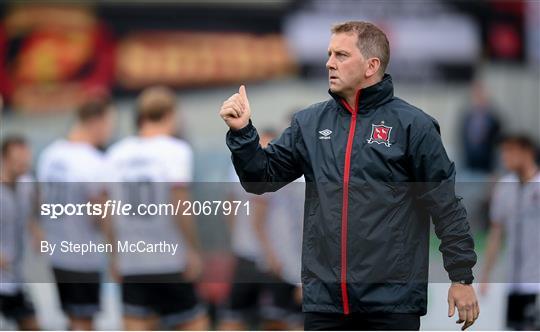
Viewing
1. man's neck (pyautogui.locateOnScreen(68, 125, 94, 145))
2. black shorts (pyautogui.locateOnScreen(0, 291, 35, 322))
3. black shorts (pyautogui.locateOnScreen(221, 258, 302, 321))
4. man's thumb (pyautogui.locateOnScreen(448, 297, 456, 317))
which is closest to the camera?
man's thumb (pyautogui.locateOnScreen(448, 297, 456, 317))

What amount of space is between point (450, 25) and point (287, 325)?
323 cm

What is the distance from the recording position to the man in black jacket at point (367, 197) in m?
3.81

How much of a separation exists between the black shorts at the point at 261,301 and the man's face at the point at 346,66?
332 centimetres

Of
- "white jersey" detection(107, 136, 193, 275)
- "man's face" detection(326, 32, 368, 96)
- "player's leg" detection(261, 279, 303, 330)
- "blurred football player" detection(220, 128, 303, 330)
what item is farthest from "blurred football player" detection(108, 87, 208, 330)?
"man's face" detection(326, 32, 368, 96)

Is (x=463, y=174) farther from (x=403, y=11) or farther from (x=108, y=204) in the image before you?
(x=108, y=204)

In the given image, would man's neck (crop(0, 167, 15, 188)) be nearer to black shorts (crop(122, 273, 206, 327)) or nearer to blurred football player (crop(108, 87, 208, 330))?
blurred football player (crop(108, 87, 208, 330))

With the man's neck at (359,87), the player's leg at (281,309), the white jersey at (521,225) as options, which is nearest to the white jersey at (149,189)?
the player's leg at (281,309)

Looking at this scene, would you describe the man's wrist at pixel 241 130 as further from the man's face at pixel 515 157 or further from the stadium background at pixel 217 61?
the stadium background at pixel 217 61

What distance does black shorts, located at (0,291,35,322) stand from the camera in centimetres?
668

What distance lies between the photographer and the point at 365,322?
12.7 feet

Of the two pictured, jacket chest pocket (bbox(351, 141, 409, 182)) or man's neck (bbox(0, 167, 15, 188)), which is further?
man's neck (bbox(0, 167, 15, 188))

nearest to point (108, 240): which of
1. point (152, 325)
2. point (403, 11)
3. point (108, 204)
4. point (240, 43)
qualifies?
point (108, 204)

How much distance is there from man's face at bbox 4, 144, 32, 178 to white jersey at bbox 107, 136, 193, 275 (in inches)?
32.2

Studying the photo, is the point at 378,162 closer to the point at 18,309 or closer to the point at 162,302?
the point at 162,302
